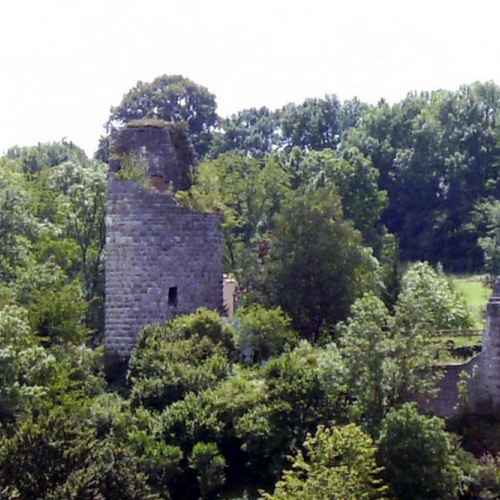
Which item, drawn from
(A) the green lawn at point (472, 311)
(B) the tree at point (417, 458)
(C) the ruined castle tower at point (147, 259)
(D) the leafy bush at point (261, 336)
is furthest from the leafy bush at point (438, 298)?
(B) the tree at point (417, 458)

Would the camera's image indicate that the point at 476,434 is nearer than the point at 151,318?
Yes

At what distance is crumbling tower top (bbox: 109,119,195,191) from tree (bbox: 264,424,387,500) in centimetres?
1210

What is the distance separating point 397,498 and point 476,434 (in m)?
3.46

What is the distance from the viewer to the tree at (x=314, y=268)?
1478 inches

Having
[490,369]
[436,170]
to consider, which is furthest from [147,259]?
[436,170]

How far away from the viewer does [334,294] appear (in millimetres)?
37500

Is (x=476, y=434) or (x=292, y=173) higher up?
(x=292, y=173)

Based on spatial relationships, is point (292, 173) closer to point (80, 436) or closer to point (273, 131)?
point (273, 131)

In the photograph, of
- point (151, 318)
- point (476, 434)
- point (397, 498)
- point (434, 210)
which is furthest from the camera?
point (434, 210)

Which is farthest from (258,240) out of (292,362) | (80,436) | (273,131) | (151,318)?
(273,131)

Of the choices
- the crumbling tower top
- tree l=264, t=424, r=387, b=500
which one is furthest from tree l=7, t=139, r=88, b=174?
tree l=264, t=424, r=387, b=500

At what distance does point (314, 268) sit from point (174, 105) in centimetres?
3334

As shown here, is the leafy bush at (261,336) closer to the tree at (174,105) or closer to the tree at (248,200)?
the tree at (248,200)

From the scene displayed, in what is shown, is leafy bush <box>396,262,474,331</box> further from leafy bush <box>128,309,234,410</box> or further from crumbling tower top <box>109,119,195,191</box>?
crumbling tower top <box>109,119,195,191</box>
